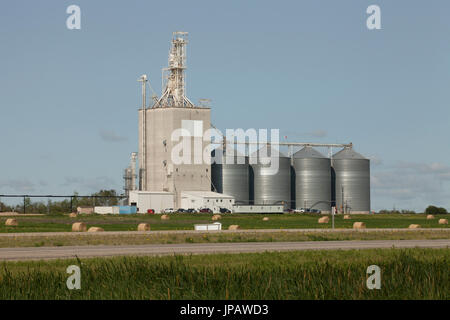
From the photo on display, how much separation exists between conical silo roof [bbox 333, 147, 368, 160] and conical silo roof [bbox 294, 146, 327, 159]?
4546 millimetres

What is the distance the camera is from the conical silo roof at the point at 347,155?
170500mm

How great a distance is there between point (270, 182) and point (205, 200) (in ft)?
70.0

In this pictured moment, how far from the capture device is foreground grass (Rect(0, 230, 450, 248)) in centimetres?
4984

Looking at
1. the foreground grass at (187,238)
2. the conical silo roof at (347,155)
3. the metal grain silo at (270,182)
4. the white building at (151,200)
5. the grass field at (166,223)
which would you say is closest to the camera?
the foreground grass at (187,238)

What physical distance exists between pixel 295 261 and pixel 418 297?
1277 centimetres

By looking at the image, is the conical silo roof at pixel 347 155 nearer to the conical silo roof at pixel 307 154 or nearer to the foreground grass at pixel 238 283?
the conical silo roof at pixel 307 154

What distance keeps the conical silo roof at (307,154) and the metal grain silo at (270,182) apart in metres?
6.93

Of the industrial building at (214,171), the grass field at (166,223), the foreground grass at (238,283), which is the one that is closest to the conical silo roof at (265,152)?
the industrial building at (214,171)

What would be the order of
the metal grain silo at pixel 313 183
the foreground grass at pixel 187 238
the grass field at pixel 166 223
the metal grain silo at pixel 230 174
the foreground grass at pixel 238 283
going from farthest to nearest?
the metal grain silo at pixel 313 183, the metal grain silo at pixel 230 174, the grass field at pixel 166 223, the foreground grass at pixel 187 238, the foreground grass at pixel 238 283

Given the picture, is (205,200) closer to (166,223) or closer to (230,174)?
(230,174)

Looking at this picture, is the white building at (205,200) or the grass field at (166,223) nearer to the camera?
the grass field at (166,223)

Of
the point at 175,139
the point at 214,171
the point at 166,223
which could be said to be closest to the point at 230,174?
the point at 214,171

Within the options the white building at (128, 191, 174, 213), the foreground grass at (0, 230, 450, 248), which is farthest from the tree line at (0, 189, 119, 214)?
the foreground grass at (0, 230, 450, 248)
